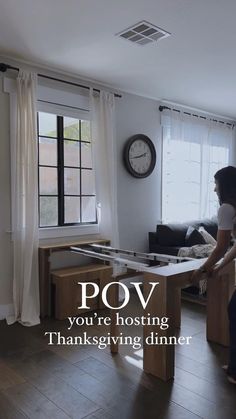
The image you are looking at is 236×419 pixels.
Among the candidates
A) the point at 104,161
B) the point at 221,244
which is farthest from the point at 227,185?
the point at 104,161

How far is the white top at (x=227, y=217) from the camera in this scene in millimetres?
2186

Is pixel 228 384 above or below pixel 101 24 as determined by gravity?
below

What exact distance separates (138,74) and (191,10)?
1456mm

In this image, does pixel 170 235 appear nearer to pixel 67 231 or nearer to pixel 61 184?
pixel 67 231

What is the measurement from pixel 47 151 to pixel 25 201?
27.3 inches

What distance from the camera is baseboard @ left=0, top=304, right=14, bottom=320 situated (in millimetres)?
3539

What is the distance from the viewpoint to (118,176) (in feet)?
14.9

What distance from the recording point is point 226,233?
2197mm

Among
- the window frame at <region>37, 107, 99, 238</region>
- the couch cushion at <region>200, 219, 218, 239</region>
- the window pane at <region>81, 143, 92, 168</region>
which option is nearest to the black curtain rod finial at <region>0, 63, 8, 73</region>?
the window frame at <region>37, 107, 99, 238</region>

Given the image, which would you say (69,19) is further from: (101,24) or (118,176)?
(118,176)

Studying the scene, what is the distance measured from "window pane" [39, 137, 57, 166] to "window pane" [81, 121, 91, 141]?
1.36 feet

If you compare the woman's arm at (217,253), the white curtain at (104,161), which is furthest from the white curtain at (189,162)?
the woman's arm at (217,253)

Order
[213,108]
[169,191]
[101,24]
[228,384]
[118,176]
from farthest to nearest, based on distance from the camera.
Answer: [213,108] → [169,191] → [118,176] → [101,24] → [228,384]

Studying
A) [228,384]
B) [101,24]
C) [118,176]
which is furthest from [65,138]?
[228,384]
